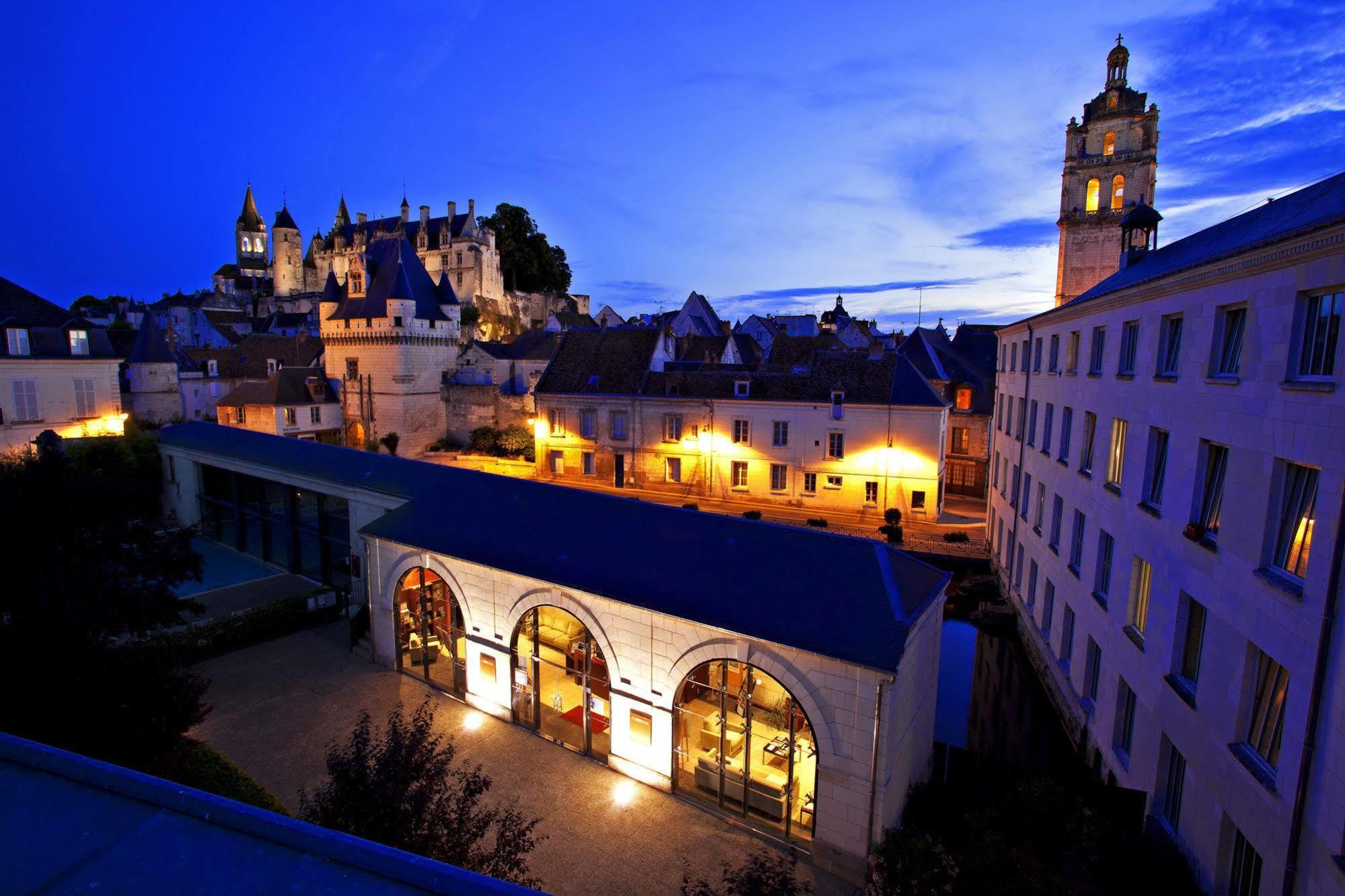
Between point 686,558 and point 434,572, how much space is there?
6.25 meters

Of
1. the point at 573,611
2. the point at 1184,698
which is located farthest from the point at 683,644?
the point at 1184,698

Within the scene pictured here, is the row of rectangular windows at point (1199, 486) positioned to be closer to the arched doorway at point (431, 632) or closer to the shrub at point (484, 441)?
the arched doorway at point (431, 632)

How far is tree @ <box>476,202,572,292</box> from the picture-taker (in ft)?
257

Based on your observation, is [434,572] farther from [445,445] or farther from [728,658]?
[445,445]

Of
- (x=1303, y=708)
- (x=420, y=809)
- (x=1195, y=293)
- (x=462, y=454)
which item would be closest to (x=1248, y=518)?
(x=1303, y=708)

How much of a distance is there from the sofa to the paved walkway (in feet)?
1.63

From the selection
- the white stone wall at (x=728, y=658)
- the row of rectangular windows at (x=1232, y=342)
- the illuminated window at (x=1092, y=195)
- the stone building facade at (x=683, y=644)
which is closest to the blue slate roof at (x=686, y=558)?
the stone building facade at (x=683, y=644)

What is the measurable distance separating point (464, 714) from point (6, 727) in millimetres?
7461

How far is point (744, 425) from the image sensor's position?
3409 cm

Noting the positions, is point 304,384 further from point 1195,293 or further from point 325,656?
point 1195,293

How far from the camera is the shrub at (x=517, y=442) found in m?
45.2

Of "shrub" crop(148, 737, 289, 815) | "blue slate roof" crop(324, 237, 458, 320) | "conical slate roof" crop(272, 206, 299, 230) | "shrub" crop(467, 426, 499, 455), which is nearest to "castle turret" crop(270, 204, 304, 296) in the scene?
"conical slate roof" crop(272, 206, 299, 230)

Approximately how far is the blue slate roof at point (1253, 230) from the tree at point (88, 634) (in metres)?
17.2

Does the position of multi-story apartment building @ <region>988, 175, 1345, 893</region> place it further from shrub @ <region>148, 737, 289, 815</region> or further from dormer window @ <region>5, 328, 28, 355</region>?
dormer window @ <region>5, 328, 28, 355</region>
